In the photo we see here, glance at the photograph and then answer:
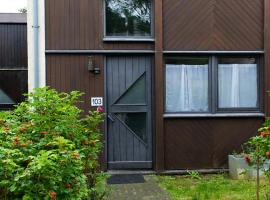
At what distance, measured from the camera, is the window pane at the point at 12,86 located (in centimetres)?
1227

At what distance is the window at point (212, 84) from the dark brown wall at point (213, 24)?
284mm

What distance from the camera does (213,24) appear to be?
8281 mm

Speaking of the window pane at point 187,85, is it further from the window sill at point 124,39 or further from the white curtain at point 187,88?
the window sill at point 124,39

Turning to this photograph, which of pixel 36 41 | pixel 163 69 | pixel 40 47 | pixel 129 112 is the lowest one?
pixel 129 112

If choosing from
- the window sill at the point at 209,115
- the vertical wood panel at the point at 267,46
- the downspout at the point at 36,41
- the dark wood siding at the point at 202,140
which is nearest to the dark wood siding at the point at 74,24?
the downspout at the point at 36,41

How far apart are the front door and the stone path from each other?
2.81 ft

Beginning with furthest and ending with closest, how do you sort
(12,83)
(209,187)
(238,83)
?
(12,83)
(238,83)
(209,187)

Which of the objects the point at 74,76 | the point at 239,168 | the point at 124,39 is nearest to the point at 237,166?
the point at 239,168

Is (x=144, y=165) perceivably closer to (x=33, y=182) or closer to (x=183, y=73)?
(x=183, y=73)

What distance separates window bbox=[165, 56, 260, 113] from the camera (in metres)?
8.40

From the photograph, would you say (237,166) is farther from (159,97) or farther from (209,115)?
(159,97)

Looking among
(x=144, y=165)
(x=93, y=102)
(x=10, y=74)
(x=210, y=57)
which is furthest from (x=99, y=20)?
(x=10, y=74)

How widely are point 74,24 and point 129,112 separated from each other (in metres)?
1.92

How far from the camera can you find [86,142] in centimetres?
500
